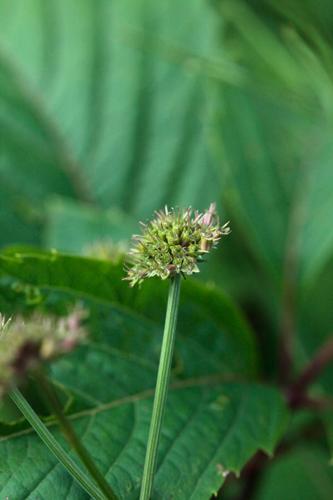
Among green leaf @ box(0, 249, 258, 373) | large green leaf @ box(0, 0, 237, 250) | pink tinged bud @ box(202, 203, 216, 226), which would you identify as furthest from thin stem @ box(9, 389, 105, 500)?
large green leaf @ box(0, 0, 237, 250)

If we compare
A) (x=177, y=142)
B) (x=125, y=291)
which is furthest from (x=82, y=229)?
(x=177, y=142)

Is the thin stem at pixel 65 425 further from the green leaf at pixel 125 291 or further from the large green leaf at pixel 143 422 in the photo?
the green leaf at pixel 125 291

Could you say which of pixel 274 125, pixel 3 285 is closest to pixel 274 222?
pixel 274 125

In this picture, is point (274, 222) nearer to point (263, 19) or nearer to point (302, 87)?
point (302, 87)

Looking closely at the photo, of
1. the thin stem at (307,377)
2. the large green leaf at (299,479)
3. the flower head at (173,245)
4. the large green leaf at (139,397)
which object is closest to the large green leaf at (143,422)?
the large green leaf at (139,397)

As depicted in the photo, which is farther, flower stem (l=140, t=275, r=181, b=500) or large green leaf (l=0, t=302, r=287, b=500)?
large green leaf (l=0, t=302, r=287, b=500)

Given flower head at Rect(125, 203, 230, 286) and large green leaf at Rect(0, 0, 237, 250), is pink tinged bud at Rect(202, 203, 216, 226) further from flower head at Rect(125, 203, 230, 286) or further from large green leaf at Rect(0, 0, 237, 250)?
large green leaf at Rect(0, 0, 237, 250)
